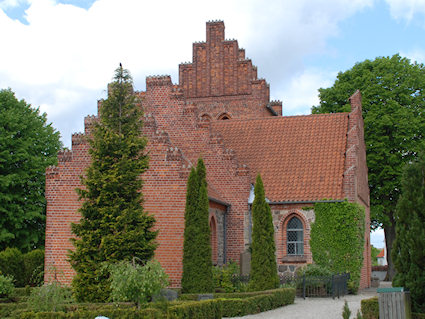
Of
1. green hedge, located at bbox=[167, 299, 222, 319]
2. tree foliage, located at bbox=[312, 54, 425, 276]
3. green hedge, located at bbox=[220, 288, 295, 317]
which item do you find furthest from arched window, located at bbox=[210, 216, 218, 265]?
tree foliage, located at bbox=[312, 54, 425, 276]

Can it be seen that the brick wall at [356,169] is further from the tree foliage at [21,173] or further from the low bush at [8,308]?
the tree foliage at [21,173]

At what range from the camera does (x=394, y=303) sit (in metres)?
13.3

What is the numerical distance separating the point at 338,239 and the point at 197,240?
24.4 ft

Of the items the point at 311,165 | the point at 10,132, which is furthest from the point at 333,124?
the point at 10,132

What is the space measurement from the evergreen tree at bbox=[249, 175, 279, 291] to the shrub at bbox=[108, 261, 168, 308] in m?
6.43

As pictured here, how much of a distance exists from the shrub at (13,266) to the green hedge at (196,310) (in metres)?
13.0

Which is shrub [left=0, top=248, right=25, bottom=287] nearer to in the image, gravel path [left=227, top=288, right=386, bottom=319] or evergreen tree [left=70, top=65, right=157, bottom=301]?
evergreen tree [left=70, top=65, right=157, bottom=301]

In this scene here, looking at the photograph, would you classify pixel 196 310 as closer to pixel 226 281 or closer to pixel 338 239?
pixel 226 281

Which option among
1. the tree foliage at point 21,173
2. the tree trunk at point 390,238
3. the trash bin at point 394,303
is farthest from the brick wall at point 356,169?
the tree foliage at point 21,173

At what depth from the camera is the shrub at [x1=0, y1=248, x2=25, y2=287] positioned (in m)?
24.1

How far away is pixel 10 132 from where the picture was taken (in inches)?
1233

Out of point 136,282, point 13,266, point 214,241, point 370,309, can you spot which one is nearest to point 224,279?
point 214,241

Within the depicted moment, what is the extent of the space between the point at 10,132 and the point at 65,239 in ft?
41.4

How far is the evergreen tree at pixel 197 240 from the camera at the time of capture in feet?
59.5
